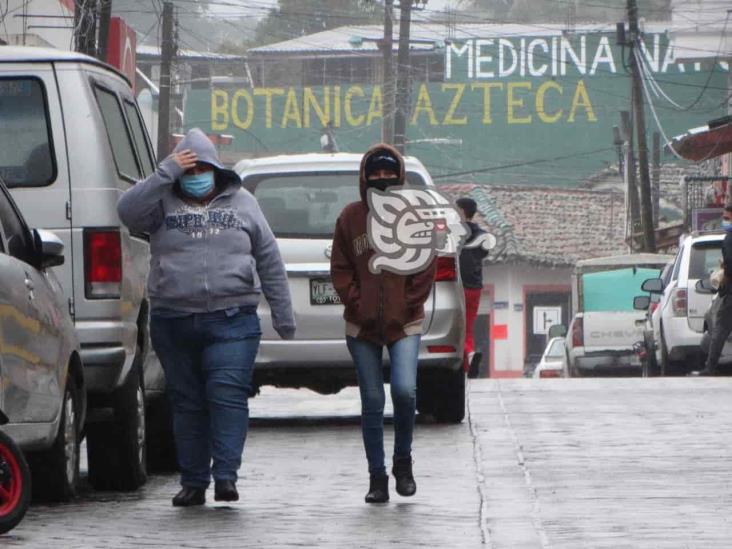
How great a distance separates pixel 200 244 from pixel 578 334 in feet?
70.9

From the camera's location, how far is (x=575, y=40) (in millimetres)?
76188

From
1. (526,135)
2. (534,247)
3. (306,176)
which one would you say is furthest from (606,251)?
(306,176)

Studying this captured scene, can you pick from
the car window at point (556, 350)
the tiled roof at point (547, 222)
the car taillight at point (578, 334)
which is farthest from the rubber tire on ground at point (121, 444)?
the tiled roof at point (547, 222)

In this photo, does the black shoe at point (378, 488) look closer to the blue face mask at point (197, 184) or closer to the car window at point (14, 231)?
the blue face mask at point (197, 184)

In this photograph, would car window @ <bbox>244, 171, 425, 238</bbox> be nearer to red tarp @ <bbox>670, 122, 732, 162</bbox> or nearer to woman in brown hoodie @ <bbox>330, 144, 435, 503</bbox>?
woman in brown hoodie @ <bbox>330, 144, 435, 503</bbox>

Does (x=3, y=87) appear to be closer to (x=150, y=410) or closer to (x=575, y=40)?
(x=150, y=410)

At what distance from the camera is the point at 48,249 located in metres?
8.59

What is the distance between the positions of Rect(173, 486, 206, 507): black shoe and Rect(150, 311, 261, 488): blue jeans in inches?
1.0

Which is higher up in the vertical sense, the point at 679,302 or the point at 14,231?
the point at 14,231

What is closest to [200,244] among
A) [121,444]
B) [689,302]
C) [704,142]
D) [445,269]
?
[121,444]

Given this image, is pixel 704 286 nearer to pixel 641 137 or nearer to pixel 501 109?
pixel 641 137

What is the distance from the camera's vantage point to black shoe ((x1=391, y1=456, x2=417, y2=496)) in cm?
925

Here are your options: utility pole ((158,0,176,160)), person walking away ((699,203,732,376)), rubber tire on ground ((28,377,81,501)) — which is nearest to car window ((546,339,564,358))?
utility pole ((158,0,176,160))

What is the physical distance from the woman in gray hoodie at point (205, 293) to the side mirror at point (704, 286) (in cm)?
1204
